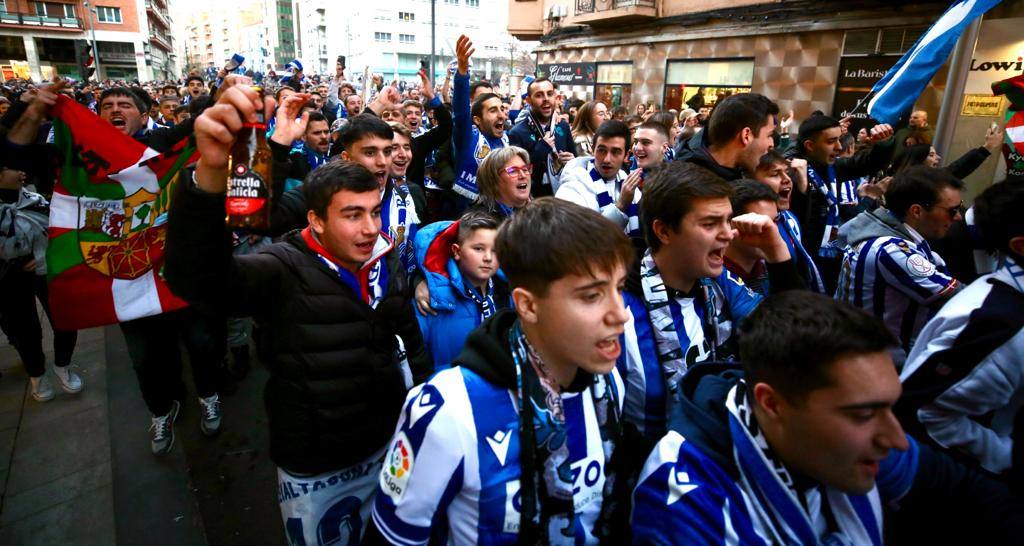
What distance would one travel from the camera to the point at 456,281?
2.79 meters

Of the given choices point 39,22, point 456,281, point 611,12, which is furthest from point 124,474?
point 39,22

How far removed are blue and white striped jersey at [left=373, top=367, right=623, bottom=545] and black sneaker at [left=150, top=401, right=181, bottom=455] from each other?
297 centimetres

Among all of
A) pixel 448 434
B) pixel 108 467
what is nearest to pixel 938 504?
pixel 448 434

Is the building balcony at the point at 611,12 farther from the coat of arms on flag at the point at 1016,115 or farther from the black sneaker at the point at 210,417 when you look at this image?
the black sneaker at the point at 210,417

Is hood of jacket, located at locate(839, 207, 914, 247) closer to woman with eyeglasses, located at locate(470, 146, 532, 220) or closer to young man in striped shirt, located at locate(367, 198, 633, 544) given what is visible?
woman with eyeglasses, located at locate(470, 146, 532, 220)

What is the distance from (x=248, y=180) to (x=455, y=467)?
3.08 ft

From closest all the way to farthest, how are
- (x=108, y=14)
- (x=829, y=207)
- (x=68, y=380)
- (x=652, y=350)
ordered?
(x=652, y=350) < (x=68, y=380) < (x=829, y=207) < (x=108, y=14)

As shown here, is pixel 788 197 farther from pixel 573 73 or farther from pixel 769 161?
pixel 573 73

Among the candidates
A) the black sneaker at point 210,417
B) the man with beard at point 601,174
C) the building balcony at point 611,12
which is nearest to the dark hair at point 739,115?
the man with beard at point 601,174

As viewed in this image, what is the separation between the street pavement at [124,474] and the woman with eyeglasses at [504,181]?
2.30m

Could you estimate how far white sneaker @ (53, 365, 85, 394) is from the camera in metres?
4.36

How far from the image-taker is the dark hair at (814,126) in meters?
4.46

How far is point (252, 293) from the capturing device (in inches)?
74.7

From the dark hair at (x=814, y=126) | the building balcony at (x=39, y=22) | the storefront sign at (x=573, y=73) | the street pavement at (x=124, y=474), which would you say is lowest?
the street pavement at (x=124, y=474)
